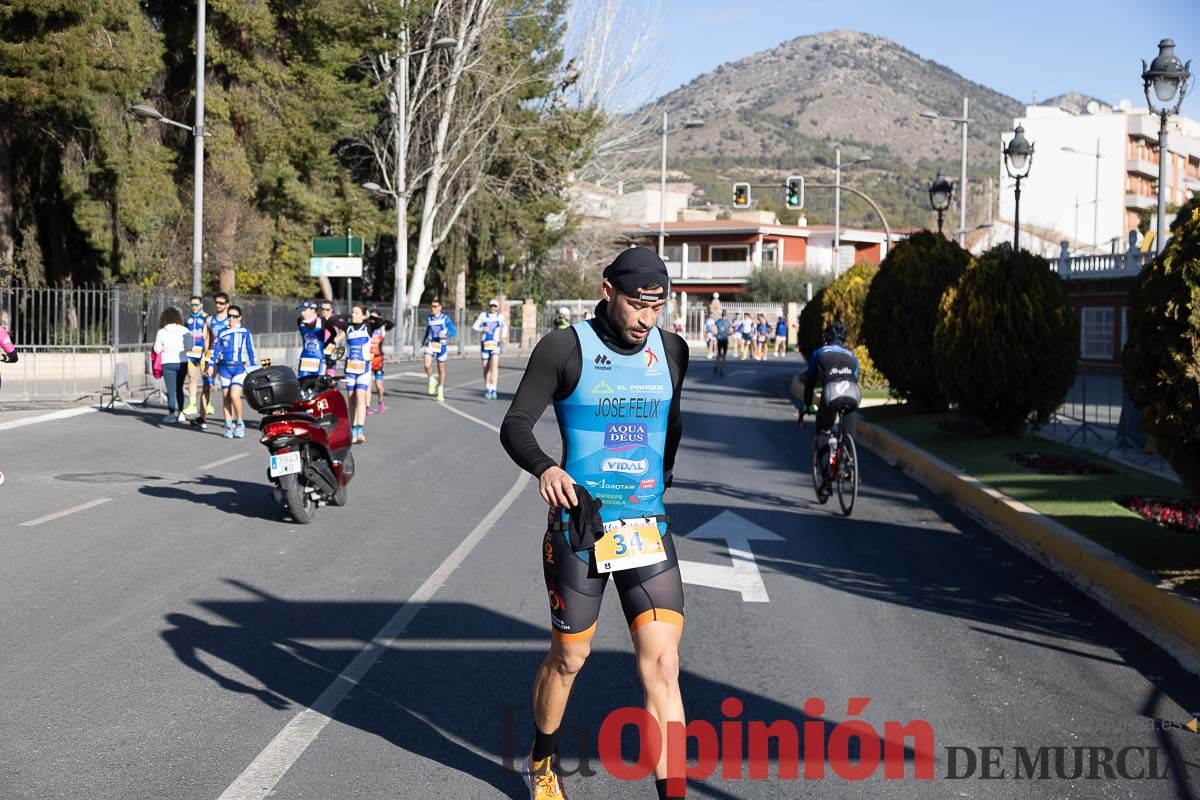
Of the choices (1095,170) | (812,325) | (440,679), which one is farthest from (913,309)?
(1095,170)

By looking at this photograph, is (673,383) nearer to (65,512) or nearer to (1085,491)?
(65,512)

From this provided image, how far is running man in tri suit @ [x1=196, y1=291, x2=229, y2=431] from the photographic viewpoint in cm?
1831

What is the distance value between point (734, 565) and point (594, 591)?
5266 mm

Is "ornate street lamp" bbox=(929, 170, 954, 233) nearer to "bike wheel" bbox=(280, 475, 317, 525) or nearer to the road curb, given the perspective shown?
the road curb

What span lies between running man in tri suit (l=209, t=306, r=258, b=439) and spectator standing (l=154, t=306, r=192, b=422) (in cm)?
146

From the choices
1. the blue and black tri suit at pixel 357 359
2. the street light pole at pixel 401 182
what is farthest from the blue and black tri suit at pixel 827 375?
the street light pole at pixel 401 182

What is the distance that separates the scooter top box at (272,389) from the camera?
11.3 m

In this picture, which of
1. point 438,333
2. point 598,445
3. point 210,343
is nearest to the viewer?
point 598,445

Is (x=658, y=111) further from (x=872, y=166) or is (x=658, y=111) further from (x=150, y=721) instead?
(x=872, y=166)

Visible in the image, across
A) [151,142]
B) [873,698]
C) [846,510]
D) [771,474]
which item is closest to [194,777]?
[873,698]

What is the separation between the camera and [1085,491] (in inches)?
489

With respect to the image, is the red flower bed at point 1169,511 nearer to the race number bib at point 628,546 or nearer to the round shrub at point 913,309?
the race number bib at point 628,546

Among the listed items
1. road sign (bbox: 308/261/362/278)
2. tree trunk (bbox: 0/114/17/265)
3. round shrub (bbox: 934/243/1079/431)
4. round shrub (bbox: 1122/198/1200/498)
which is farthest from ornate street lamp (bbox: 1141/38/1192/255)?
road sign (bbox: 308/261/362/278)

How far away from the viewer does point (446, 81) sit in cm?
4872
